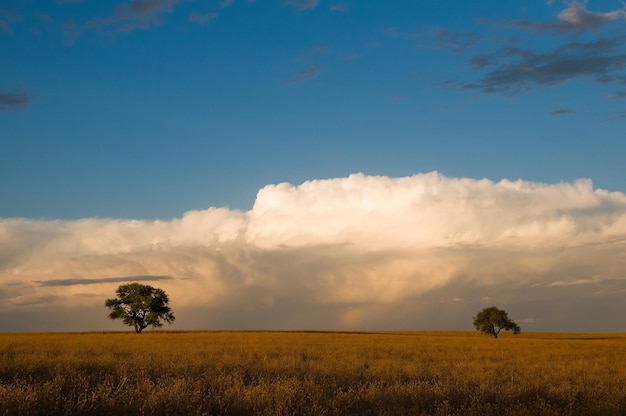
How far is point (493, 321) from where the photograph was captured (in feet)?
271

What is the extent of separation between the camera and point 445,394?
11883 mm

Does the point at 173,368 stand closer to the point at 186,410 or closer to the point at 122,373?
the point at 122,373

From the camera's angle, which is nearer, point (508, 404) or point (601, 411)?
point (601, 411)

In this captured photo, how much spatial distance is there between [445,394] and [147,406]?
20.2ft

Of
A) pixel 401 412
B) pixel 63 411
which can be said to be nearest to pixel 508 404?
pixel 401 412

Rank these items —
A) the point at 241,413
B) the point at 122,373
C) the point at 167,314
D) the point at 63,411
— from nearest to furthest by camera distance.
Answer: the point at 63,411 < the point at 241,413 < the point at 122,373 < the point at 167,314

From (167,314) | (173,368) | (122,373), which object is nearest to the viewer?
(122,373)

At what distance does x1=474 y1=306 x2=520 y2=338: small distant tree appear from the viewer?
271ft

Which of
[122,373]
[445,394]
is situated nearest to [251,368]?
[122,373]

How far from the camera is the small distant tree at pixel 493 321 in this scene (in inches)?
3255

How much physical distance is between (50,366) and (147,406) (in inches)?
292

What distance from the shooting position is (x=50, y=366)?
50.8 feet

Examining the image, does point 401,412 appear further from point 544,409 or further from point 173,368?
point 173,368

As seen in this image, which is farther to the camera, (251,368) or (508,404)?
(251,368)
